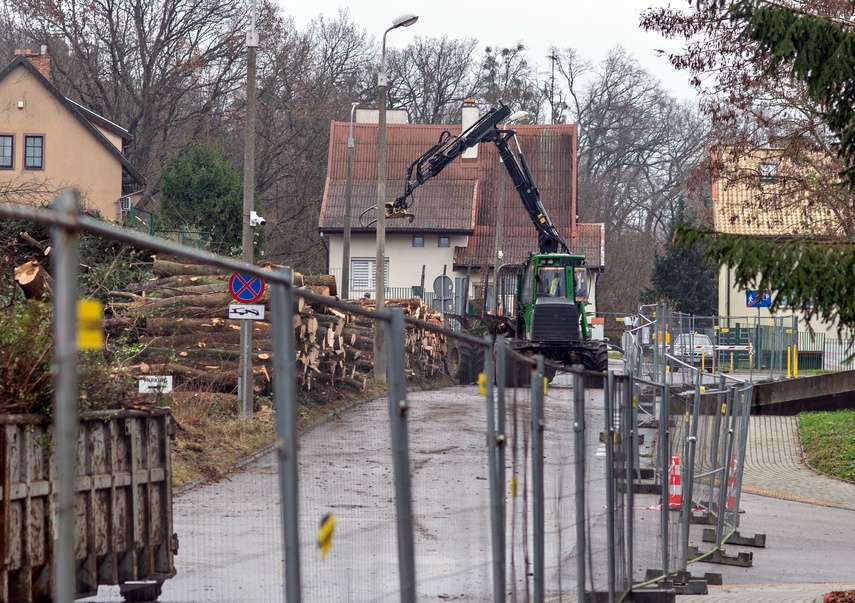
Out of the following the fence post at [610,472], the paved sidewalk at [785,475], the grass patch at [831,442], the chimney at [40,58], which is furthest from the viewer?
the chimney at [40,58]

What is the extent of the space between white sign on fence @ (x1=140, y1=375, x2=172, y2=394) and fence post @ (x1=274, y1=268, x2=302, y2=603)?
2.05m

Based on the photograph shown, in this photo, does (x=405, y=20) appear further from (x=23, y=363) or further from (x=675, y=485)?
(x=23, y=363)

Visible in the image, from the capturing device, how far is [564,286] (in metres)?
31.9

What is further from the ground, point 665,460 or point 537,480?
point 537,480

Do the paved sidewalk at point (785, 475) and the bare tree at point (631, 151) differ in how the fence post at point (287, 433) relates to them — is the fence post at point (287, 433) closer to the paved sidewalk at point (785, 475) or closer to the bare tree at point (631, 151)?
the paved sidewalk at point (785, 475)

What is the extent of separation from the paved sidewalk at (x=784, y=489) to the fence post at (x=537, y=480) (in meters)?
3.89

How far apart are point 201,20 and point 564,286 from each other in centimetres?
2498

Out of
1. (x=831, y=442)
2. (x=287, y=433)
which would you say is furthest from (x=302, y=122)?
(x=287, y=433)

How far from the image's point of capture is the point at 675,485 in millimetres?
11570

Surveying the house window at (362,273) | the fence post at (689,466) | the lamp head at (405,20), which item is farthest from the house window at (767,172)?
the house window at (362,273)

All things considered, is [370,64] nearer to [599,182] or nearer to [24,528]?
[599,182]

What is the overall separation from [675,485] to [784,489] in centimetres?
939

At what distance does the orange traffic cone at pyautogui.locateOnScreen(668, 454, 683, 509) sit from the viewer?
1129 cm

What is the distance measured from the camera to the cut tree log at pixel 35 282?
550 cm
